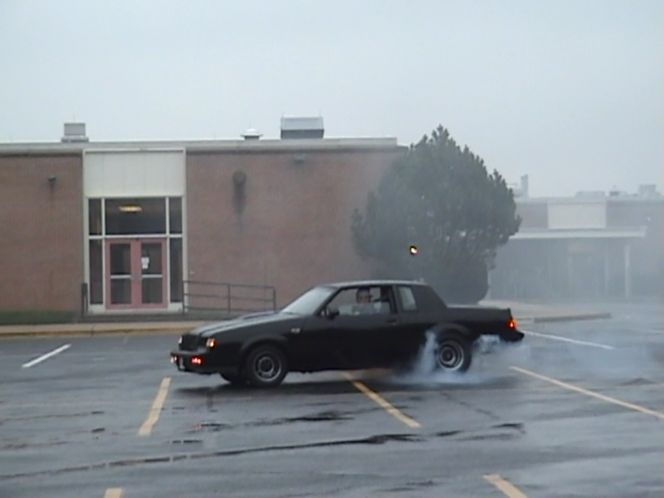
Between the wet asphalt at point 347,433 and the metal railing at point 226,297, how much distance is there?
716 inches

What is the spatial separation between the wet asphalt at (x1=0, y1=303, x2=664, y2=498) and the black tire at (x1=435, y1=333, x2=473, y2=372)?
225 mm

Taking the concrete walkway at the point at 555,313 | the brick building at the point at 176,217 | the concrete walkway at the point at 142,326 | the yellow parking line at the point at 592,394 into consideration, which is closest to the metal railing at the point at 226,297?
the brick building at the point at 176,217

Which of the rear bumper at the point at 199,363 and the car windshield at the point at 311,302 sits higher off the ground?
the car windshield at the point at 311,302

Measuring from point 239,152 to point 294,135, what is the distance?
19.4 ft

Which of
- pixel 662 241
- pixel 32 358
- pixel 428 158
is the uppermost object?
pixel 428 158

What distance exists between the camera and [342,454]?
1262 centimetres

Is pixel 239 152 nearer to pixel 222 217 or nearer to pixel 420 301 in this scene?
pixel 222 217

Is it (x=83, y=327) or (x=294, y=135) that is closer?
(x=83, y=327)

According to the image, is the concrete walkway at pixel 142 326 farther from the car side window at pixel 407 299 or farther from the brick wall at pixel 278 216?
the car side window at pixel 407 299

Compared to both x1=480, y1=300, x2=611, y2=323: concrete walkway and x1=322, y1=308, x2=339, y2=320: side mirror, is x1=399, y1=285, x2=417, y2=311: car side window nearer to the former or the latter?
x1=322, y1=308, x2=339, y2=320: side mirror

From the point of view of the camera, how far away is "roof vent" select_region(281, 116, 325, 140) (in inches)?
1891

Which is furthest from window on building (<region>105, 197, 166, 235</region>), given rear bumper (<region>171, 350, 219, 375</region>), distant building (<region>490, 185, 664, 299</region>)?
rear bumper (<region>171, 350, 219, 375</region>)

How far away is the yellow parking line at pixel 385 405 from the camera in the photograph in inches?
593

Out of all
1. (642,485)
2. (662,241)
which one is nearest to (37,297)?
(662,241)
